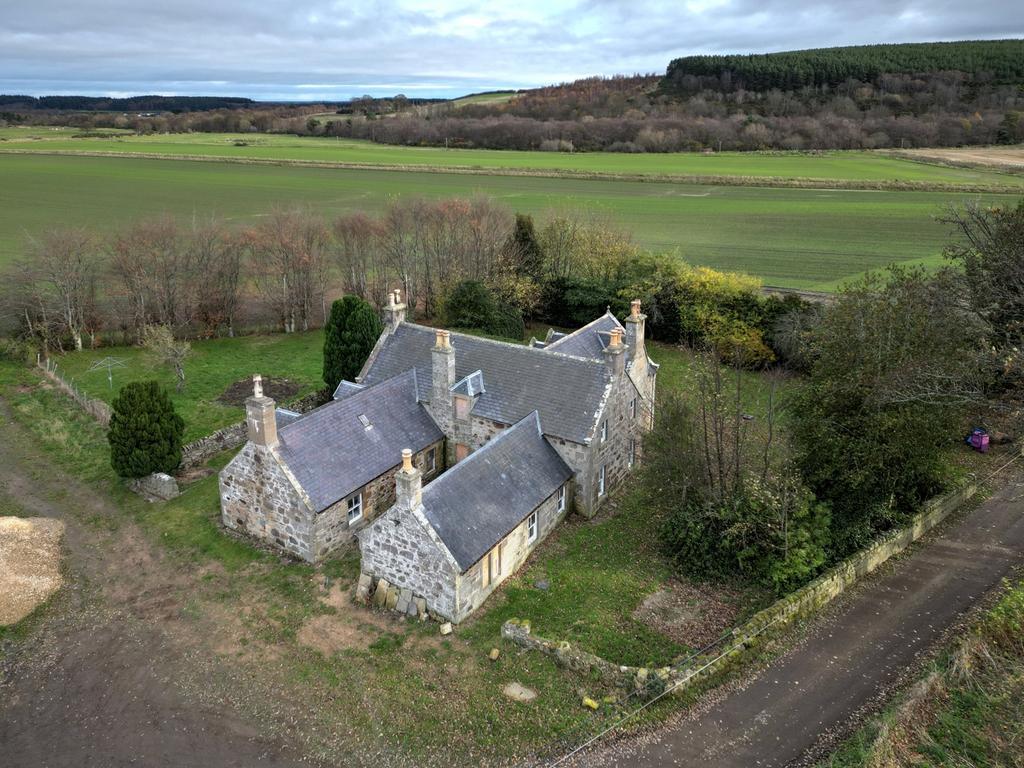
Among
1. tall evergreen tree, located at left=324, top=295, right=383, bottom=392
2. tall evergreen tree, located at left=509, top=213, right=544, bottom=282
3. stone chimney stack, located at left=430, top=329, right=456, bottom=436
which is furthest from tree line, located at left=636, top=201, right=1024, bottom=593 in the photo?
tall evergreen tree, located at left=509, top=213, right=544, bottom=282

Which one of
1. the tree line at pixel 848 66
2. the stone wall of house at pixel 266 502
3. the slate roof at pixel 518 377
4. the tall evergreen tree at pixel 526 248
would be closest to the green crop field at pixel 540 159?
the tall evergreen tree at pixel 526 248

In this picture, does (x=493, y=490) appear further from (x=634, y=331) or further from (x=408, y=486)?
(x=634, y=331)

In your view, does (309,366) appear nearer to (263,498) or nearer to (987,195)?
(263,498)

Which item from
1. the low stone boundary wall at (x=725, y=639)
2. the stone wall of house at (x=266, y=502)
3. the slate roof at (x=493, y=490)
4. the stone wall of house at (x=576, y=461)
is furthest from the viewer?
the stone wall of house at (x=576, y=461)

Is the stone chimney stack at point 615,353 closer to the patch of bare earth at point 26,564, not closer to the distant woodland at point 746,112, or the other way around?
the patch of bare earth at point 26,564

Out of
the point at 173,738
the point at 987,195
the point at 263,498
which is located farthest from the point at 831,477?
the point at 987,195
